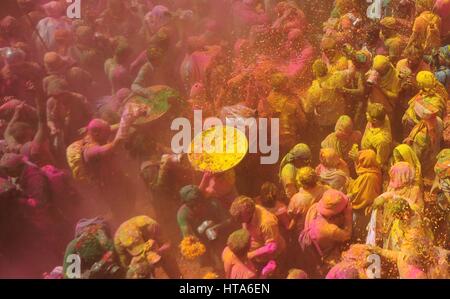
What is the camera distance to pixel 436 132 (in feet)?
22.1

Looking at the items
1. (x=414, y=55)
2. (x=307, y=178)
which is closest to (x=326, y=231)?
(x=307, y=178)

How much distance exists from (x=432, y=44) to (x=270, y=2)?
1.63 m

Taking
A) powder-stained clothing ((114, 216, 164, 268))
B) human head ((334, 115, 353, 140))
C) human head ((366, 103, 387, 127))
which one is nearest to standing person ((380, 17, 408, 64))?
human head ((366, 103, 387, 127))

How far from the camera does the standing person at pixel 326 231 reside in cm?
631

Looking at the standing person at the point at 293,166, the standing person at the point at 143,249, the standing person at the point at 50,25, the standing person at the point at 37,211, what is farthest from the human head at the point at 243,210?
the standing person at the point at 50,25

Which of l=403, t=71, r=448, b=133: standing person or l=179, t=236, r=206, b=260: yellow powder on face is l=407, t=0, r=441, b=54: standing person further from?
l=179, t=236, r=206, b=260: yellow powder on face

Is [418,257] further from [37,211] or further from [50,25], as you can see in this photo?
[50,25]

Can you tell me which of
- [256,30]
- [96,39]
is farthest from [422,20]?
[96,39]

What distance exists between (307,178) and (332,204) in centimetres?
33

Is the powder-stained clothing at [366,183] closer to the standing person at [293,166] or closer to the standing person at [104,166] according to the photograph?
the standing person at [293,166]

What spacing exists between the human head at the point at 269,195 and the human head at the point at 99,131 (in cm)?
150

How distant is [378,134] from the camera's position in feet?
22.0

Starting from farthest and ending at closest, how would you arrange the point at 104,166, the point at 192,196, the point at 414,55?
the point at 414,55
the point at 104,166
the point at 192,196

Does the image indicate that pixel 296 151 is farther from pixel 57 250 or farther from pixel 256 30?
pixel 57 250
